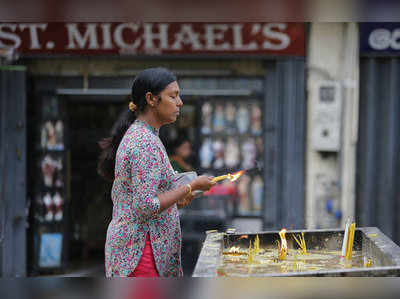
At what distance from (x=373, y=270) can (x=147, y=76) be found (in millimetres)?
1290

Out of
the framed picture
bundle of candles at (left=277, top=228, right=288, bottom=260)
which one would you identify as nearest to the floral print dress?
bundle of candles at (left=277, top=228, right=288, bottom=260)

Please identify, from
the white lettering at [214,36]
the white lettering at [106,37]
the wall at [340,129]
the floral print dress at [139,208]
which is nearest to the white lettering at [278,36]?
the wall at [340,129]

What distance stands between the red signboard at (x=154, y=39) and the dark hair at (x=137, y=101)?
369 centimetres

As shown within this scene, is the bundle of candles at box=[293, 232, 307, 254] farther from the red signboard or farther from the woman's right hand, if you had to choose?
the red signboard

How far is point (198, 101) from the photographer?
20.5 ft

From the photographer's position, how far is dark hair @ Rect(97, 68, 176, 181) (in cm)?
226

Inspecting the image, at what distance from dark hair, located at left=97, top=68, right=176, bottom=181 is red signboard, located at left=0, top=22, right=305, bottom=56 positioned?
3689mm

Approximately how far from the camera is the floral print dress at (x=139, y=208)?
209cm

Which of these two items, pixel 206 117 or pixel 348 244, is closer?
pixel 348 244

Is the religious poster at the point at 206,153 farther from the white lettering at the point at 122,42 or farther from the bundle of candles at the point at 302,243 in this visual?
the bundle of candles at the point at 302,243

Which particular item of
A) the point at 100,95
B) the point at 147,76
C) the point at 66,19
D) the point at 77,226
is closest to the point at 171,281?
the point at 66,19

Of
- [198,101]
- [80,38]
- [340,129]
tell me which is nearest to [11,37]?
[80,38]

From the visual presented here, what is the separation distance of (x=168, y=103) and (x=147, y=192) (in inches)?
18.3

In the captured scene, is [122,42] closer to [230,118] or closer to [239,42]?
[239,42]
